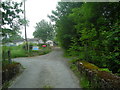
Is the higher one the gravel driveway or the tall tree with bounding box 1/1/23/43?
the tall tree with bounding box 1/1/23/43

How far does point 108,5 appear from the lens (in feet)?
17.6

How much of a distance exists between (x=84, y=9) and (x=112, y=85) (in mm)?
4531

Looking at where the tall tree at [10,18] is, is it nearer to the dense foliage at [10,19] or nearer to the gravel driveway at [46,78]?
the dense foliage at [10,19]

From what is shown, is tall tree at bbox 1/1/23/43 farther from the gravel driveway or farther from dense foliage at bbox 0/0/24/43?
the gravel driveway

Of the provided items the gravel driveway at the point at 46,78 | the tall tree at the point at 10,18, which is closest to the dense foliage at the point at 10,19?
the tall tree at the point at 10,18

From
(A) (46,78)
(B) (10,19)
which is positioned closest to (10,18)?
(B) (10,19)

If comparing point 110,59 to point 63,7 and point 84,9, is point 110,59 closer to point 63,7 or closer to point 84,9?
point 84,9

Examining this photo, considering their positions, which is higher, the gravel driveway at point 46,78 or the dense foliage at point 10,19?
the dense foliage at point 10,19

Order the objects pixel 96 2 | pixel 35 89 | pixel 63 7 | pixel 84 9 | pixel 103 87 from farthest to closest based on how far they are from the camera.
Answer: pixel 63 7 → pixel 84 9 → pixel 96 2 → pixel 35 89 → pixel 103 87

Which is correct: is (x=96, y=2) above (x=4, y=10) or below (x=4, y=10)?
above

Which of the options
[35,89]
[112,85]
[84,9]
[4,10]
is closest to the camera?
[112,85]

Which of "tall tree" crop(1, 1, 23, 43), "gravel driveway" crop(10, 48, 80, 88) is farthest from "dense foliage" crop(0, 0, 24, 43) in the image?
"gravel driveway" crop(10, 48, 80, 88)

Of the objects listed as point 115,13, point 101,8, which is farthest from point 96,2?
point 115,13

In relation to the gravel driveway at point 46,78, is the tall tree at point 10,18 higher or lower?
higher
